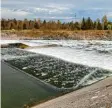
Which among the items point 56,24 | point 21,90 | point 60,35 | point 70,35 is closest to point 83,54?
point 21,90

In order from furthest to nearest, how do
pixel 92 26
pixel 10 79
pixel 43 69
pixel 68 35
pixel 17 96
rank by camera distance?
pixel 92 26 < pixel 68 35 < pixel 43 69 < pixel 10 79 < pixel 17 96

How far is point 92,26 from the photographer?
143 m

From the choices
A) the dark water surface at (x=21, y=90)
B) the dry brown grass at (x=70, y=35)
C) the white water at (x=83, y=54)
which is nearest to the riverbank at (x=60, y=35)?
the dry brown grass at (x=70, y=35)

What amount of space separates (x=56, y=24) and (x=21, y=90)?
5797 inches

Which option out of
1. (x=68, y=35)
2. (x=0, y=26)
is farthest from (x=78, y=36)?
(x=0, y=26)

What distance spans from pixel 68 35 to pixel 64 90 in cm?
9004

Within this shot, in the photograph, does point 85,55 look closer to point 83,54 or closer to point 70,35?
point 83,54

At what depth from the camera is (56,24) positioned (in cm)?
16675

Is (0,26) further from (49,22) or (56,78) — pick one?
(56,78)

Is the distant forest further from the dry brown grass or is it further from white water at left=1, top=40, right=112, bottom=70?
white water at left=1, top=40, right=112, bottom=70

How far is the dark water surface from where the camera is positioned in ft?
58.8

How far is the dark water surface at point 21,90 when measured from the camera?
58.8 feet

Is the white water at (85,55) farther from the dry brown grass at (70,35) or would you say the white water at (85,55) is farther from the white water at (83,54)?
the dry brown grass at (70,35)

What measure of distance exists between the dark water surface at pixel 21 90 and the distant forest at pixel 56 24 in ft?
393
